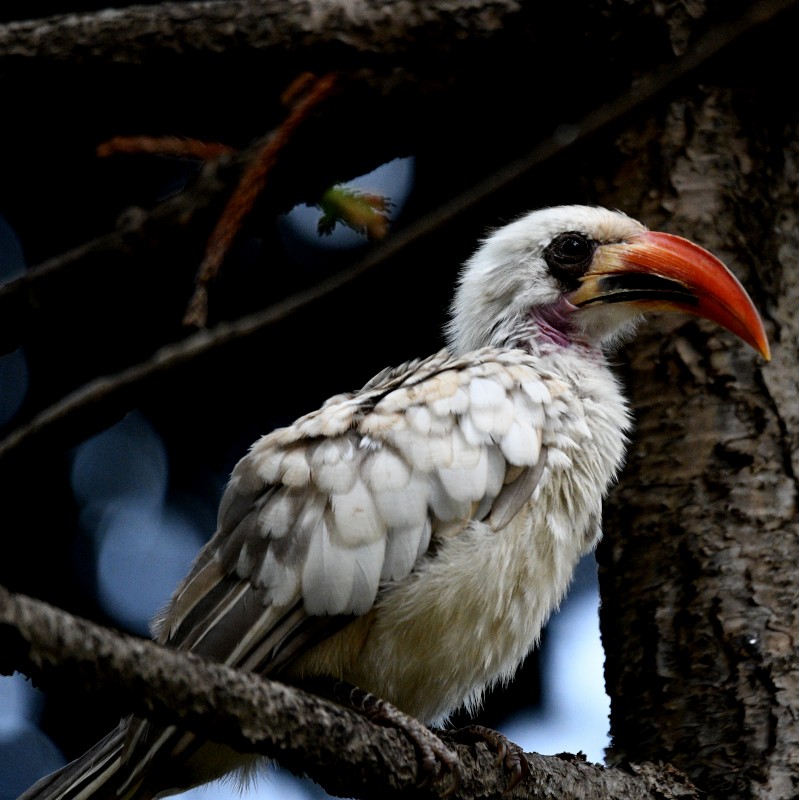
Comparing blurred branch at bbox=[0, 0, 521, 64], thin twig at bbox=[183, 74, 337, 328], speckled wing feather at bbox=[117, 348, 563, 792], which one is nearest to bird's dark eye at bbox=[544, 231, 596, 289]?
speckled wing feather at bbox=[117, 348, 563, 792]

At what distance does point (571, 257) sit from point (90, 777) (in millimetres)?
2189

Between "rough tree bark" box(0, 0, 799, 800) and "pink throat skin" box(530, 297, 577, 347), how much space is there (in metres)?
0.39

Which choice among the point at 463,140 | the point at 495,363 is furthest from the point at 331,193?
the point at 463,140

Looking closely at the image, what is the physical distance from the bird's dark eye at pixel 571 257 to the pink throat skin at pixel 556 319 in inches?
3.4

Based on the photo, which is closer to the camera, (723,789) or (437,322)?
(723,789)

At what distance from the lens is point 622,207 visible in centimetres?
430

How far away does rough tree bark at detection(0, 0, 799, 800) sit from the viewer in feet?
11.5

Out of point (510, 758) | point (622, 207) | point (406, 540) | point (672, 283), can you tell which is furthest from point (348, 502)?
point (622, 207)

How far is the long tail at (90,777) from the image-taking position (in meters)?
2.81

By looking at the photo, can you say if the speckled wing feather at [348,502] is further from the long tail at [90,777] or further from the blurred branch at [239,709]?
the blurred branch at [239,709]

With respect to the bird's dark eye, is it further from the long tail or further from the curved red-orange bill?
the long tail

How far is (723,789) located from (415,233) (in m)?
2.46

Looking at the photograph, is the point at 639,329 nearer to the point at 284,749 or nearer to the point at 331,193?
the point at 331,193

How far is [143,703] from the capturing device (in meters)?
1.76
